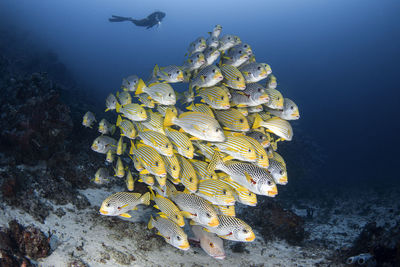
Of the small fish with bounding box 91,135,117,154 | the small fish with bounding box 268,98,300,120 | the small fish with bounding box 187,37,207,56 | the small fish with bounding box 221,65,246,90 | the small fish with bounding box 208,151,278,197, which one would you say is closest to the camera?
→ the small fish with bounding box 208,151,278,197

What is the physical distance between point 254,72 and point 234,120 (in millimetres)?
1234

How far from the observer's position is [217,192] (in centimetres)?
381

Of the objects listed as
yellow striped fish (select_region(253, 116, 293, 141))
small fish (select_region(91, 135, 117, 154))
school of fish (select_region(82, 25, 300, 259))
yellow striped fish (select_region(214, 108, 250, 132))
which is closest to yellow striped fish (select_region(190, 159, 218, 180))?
school of fish (select_region(82, 25, 300, 259))

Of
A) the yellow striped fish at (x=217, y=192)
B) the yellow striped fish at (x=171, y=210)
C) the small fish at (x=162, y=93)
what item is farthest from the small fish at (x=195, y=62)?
the yellow striped fish at (x=171, y=210)

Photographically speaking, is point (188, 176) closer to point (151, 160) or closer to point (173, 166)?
point (173, 166)

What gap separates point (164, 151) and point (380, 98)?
61.9 m

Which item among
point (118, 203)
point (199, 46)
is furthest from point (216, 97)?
point (118, 203)

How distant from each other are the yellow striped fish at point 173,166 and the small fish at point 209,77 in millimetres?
1518

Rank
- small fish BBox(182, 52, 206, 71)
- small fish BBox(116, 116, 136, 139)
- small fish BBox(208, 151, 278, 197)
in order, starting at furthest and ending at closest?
small fish BBox(116, 116, 136, 139) → small fish BBox(182, 52, 206, 71) → small fish BBox(208, 151, 278, 197)

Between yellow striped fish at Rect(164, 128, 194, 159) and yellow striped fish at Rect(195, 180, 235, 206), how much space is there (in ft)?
1.81

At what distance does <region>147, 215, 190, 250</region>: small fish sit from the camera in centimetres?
386

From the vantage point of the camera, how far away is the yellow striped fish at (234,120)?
13.0ft

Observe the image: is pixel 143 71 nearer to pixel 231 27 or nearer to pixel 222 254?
pixel 222 254

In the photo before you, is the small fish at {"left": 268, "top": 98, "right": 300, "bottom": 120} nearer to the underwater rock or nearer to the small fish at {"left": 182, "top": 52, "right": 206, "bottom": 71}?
the small fish at {"left": 182, "top": 52, "right": 206, "bottom": 71}
